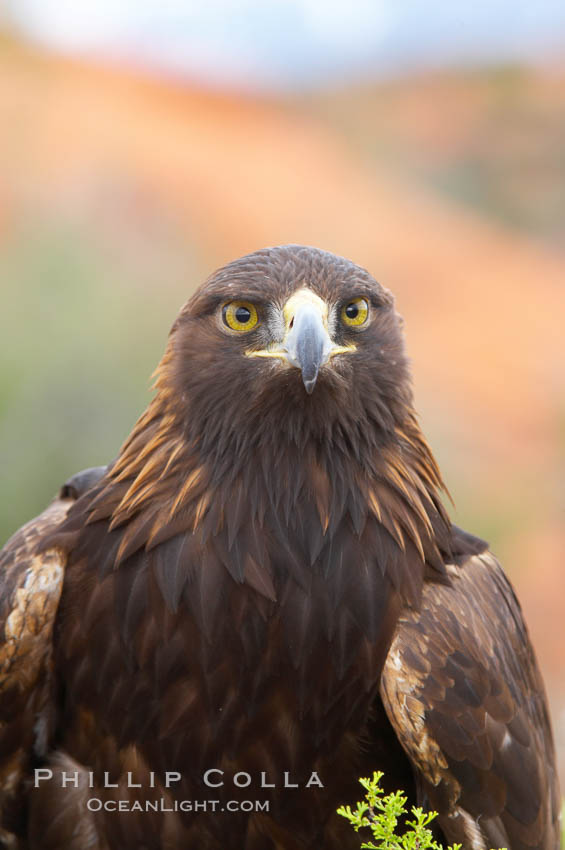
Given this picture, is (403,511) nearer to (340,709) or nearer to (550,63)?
(340,709)

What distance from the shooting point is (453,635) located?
4.14m

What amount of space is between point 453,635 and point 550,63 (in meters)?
43.5

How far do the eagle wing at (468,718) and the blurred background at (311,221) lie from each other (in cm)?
610

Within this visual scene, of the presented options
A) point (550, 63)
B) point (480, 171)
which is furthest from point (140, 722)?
point (550, 63)

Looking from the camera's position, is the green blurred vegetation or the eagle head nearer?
the eagle head

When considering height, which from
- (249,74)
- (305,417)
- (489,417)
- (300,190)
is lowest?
(489,417)

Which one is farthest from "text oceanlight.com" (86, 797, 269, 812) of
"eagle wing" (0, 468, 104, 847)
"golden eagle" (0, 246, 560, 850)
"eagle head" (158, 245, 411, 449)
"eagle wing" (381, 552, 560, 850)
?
"eagle head" (158, 245, 411, 449)

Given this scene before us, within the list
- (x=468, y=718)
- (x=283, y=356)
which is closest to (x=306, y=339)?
(x=283, y=356)

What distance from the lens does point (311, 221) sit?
2903 cm

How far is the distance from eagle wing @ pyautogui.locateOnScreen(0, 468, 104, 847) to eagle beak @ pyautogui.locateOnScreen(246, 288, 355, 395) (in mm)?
1153

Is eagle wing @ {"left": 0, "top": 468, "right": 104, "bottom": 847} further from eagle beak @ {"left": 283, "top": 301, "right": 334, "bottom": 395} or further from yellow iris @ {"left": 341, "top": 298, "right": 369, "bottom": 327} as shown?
yellow iris @ {"left": 341, "top": 298, "right": 369, "bottom": 327}

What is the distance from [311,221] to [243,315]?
25.4 metres

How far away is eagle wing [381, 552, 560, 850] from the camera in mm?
4012

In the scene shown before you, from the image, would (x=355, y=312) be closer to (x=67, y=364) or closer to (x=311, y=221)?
(x=67, y=364)
